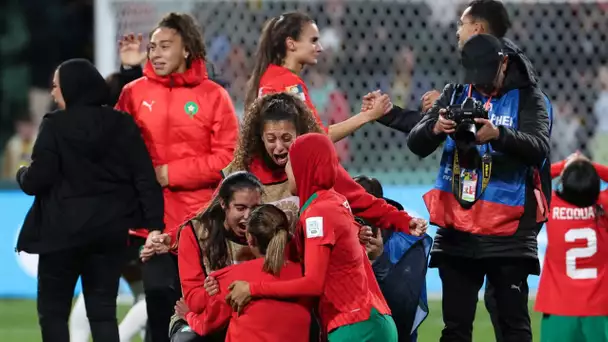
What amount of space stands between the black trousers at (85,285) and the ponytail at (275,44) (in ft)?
3.13

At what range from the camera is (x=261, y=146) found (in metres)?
5.80

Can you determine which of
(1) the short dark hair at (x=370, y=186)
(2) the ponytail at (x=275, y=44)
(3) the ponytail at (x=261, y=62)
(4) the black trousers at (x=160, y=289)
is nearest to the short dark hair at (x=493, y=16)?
(1) the short dark hair at (x=370, y=186)

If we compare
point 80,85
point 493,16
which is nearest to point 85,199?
point 80,85

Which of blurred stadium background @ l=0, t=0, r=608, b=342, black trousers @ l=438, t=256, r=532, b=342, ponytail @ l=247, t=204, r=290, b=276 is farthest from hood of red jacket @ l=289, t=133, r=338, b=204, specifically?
blurred stadium background @ l=0, t=0, r=608, b=342

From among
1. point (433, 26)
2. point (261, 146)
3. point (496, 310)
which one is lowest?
point (496, 310)

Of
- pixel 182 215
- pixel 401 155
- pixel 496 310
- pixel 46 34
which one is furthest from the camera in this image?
pixel 46 34

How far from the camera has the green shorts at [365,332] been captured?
507 centimetres

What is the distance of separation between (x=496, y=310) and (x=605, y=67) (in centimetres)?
525

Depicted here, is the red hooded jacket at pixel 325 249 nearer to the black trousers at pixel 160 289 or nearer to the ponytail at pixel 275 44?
the black trousers at pixel 160 289

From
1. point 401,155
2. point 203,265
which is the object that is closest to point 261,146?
point 203,265

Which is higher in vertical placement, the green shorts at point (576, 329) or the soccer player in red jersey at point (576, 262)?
the soccer player in red jersey at point (576, 262)

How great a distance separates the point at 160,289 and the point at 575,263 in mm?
2135

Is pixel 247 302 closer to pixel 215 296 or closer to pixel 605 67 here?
pixel 215 296

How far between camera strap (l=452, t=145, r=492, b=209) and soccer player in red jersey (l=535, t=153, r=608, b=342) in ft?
4.62
